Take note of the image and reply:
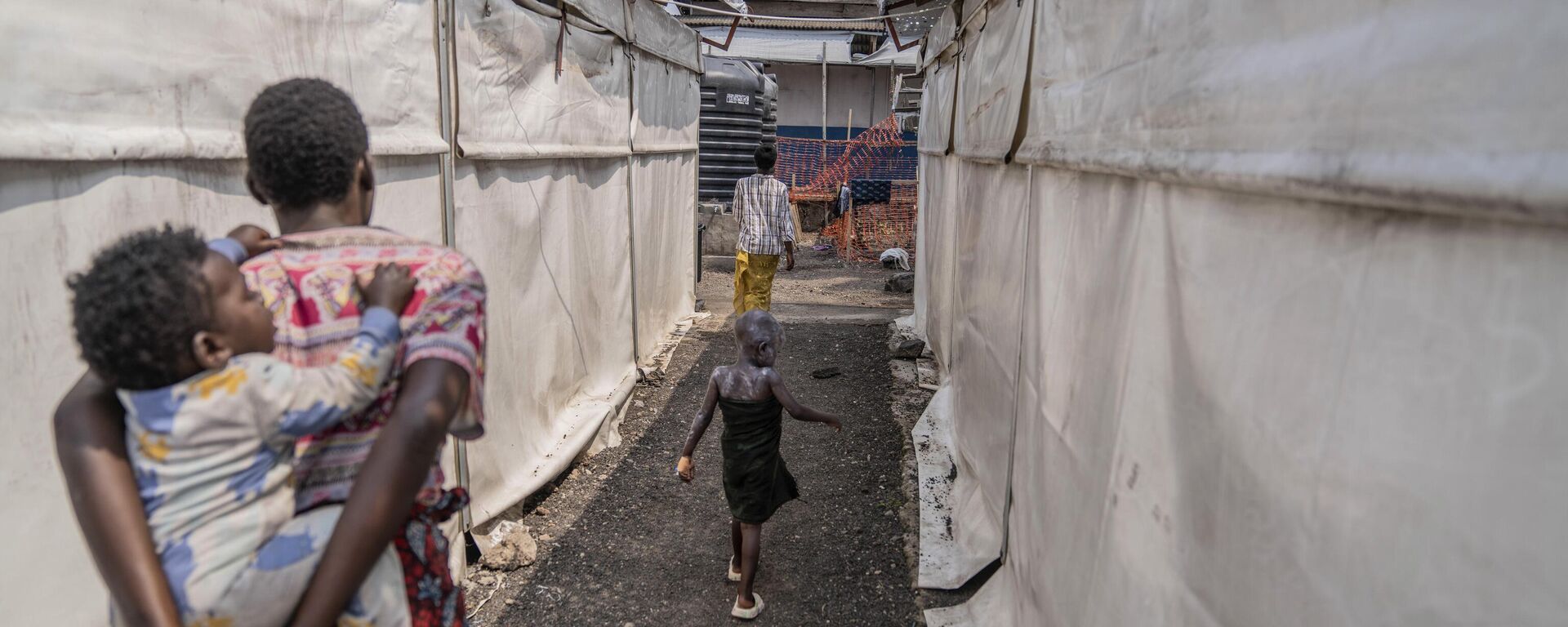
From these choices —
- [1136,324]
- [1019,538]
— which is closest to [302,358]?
[1136,324]

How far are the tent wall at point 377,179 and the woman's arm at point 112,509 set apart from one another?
0.84m

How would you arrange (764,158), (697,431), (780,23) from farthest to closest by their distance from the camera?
1. (780,23)
2. (764,158)
3. (697,431)

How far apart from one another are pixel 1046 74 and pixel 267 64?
262 centimetres

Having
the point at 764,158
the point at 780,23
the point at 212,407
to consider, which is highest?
the point at 780,23

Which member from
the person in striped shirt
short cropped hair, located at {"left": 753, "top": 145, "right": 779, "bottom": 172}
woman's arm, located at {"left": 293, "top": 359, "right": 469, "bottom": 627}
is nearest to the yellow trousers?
the person in striped shirt

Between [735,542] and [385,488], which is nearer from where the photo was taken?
[385,488]

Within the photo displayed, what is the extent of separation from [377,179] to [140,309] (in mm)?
2229

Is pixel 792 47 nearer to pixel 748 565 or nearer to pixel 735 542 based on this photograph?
pixel 735 542

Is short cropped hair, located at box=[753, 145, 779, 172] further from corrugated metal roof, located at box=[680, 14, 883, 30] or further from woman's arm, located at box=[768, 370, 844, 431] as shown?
woman's arm, located at box=[768, 370, 844, 431]

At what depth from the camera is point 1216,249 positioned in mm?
1802

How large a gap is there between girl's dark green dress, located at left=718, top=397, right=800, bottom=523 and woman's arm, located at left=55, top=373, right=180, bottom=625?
2652 mm

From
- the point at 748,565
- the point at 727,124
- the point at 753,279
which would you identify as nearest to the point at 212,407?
the point at 748,565

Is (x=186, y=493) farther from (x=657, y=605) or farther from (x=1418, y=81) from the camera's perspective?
(x=657, y=605)

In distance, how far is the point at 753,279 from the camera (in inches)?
327
